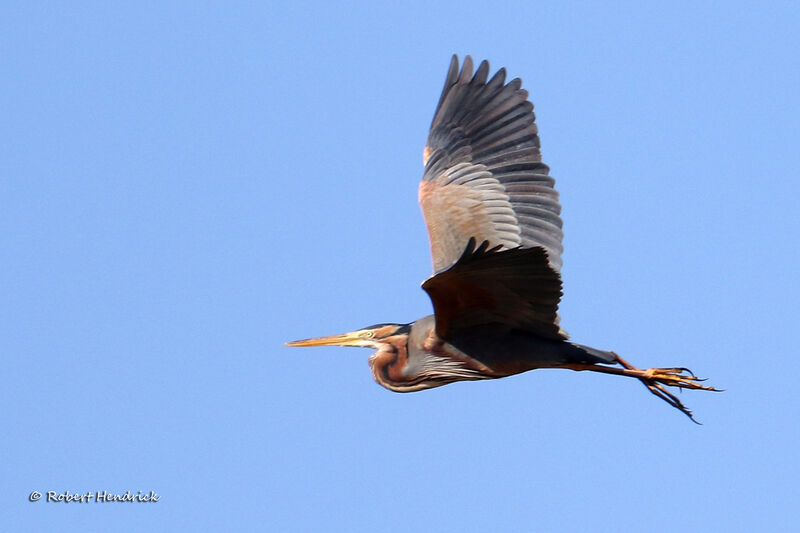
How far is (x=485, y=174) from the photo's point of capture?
28.6ft

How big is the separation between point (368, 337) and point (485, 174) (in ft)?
5.71

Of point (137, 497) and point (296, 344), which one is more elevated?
point (296, 344)

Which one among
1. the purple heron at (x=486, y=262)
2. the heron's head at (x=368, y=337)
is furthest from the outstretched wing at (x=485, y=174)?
the heron's head at (x=368, y=337)

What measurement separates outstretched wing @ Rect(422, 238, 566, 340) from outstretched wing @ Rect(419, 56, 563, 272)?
0.82 metres

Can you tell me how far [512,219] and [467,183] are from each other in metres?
0.54

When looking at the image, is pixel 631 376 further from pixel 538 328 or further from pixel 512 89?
pixel 512 89

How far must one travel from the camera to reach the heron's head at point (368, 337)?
760 cm

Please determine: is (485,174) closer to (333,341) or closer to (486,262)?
(333,341)

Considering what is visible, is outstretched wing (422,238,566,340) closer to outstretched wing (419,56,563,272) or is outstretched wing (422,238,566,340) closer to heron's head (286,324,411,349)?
heron's head (286,324,411,349)

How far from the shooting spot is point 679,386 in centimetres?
787

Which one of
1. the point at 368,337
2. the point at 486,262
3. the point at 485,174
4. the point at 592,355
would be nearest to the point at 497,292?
the point at 486,262

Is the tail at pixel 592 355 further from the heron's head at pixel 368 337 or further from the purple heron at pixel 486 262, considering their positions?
the heron's head at pixel 368 337

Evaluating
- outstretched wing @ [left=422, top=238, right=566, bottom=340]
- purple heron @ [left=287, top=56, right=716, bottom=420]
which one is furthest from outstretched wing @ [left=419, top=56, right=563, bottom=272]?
outstretched wing @ [left=422, top=238, right=566, bottom=340]

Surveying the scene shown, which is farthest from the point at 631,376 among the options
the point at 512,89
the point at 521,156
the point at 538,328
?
the point at 512,89
